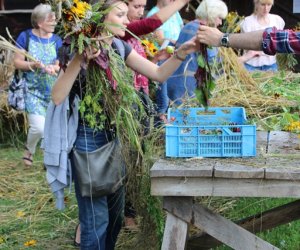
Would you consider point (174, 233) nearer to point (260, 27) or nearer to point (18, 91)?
point (18, 91)

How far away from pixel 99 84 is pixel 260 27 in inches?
193

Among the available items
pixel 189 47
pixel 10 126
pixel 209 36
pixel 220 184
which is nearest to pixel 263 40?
pixel 209 36

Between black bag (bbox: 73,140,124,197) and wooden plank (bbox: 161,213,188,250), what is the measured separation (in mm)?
460

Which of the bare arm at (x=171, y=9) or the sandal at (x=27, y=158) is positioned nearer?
the bare arm at (x=171, y=9)

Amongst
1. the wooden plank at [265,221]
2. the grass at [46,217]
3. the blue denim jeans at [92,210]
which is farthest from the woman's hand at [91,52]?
the wooden plank at [265,221]

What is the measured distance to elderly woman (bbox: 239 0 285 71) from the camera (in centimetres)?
757

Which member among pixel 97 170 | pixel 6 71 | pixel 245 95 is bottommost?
pixel 97 170

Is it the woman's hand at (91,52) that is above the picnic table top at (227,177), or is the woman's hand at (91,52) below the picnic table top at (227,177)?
above

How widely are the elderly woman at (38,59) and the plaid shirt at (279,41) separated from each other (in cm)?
318

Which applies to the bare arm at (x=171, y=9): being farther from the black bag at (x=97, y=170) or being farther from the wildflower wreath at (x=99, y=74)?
the black bag at (x=97, y=170)

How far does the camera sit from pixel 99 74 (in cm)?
336

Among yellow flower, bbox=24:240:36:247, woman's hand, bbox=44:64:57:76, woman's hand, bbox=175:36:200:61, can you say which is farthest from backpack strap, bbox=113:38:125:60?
woman's hand, bbox=44:64:57:76

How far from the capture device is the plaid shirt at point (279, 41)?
3354 mm

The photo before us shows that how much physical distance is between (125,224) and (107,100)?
1646 millimetres
